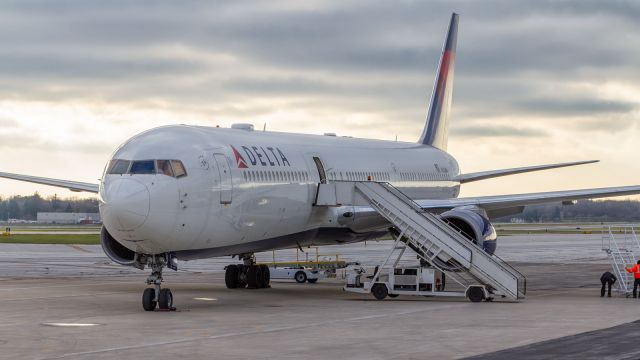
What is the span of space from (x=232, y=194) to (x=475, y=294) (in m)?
6.39

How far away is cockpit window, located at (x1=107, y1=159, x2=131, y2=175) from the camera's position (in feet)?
78.4

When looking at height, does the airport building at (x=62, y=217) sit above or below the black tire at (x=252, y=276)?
above

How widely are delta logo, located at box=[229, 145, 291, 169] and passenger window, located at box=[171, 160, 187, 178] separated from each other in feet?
7.42

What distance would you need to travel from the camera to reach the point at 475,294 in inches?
1051

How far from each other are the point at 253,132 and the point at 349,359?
1482 centimetres

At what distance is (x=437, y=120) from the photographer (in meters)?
44.3

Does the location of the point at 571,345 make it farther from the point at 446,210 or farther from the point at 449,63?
the point at 449,63

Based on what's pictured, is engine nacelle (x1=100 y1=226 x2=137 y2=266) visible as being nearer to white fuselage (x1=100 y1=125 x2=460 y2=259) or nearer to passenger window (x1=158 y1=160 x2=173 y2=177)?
white fuselage (x1=100 y1=125 x2=460 y2=259)

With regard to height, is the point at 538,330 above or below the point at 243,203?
below

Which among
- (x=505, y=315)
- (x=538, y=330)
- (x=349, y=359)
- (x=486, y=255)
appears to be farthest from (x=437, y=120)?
(x=349, y=359)

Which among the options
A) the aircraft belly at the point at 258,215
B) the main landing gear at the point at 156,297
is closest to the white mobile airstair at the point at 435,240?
the aircraft belly at the point at 258,215

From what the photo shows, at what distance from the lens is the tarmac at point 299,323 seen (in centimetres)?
1680

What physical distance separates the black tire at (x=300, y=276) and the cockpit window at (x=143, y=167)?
38.4 ft

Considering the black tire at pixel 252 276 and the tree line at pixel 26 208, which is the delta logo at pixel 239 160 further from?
the tree line at pixel 26 208
